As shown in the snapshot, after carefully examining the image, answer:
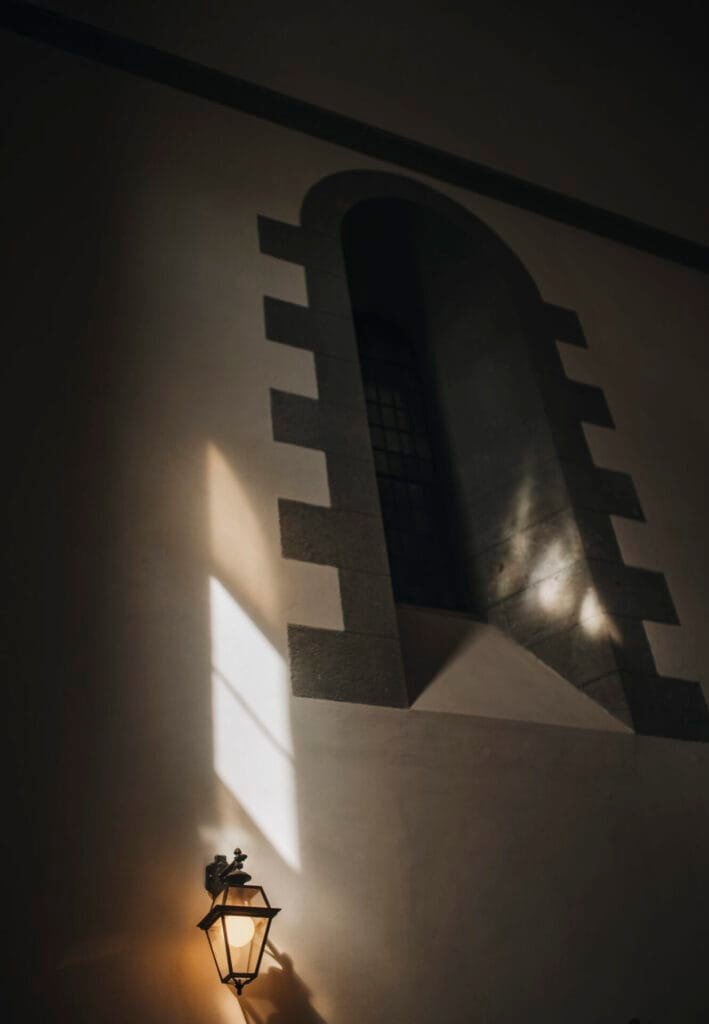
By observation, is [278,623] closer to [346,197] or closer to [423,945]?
[423,945]

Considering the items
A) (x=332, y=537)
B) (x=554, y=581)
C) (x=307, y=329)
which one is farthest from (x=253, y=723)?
(x=307, y=329)

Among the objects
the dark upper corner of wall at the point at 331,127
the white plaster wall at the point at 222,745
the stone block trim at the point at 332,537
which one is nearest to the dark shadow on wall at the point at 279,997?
the white plaster wall at the point at 222,745

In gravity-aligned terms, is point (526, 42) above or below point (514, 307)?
above

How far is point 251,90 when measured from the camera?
4.43 m

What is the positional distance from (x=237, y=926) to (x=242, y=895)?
8 centimetres

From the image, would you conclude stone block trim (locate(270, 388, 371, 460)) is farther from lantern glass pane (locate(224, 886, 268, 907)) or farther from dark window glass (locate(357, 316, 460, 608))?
lantern glass pane (locate(224, 886, 268, 907))

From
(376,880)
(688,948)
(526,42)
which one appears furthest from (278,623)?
(526,42)

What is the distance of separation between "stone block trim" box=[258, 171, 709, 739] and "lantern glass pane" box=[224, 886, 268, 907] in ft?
2.05

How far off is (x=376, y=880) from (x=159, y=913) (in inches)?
22.9

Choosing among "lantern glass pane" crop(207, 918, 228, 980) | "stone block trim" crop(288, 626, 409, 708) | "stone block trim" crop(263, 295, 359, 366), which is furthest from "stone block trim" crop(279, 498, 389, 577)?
"lantern glass pane" crop(207, 918, 228, 980)

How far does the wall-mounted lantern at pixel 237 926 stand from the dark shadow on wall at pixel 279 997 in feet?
0.23

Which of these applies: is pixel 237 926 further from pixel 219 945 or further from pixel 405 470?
pixel 405 470

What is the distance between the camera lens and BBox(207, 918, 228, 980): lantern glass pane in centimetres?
208

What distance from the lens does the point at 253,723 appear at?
2.54 metres
